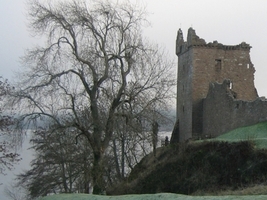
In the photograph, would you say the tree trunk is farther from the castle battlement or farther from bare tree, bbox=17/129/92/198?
the castle battlement

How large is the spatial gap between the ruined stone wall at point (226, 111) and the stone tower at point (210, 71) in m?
1.04

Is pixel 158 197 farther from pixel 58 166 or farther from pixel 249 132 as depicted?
pixel 58 166

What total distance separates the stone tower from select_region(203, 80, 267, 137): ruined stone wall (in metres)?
1.04

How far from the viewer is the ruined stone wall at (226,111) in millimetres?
27594

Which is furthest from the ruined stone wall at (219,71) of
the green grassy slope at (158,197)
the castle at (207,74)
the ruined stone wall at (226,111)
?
the green grassy slope at (158,197)

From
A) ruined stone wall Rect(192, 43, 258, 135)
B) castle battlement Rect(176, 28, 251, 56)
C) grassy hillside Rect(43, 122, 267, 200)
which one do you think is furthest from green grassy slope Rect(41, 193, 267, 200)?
castle battlement Rect(176, 28, 251, 56)

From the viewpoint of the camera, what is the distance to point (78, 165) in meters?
29.7

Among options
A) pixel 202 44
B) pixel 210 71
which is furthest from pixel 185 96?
pixel 202 44

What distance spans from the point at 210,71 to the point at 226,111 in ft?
20.2

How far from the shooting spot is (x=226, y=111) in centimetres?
3108

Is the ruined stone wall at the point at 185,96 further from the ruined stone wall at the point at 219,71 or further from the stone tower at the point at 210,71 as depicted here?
the ruined stone wall at the point at 219,71

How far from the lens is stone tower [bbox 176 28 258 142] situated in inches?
Answer: 1437

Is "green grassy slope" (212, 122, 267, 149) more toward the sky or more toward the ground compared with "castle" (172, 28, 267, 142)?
more toward the ground

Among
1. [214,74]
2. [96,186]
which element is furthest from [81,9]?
[214,74]
